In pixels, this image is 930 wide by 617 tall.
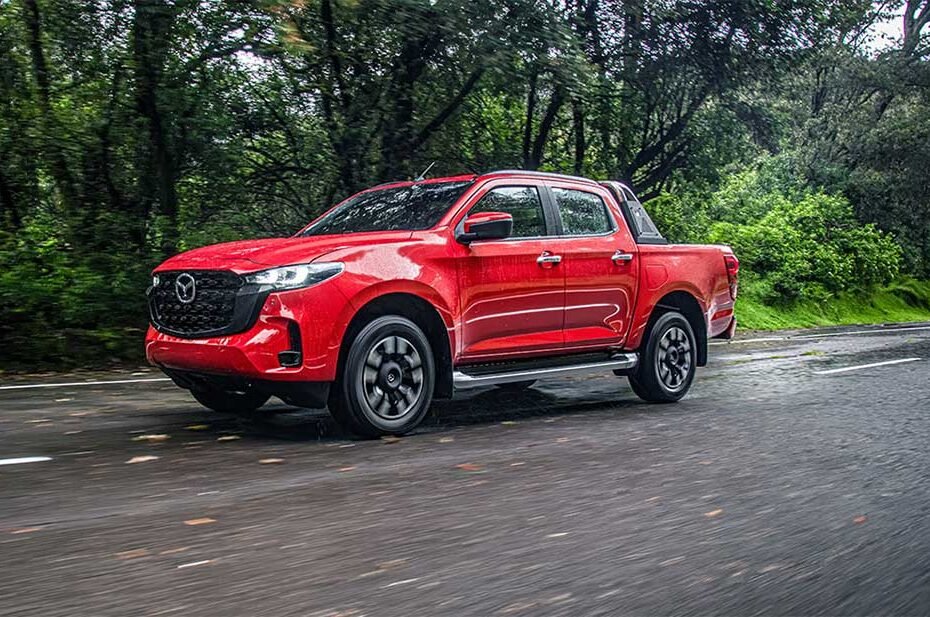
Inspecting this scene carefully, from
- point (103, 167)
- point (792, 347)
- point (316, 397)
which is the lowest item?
point (792, 347)

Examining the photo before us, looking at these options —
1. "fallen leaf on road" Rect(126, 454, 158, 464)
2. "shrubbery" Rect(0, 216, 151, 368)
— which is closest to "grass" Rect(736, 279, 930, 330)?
"shrubbery" Rect(0, 216, 151, 368)

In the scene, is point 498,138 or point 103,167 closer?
point 103,167

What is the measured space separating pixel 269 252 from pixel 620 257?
3.30m

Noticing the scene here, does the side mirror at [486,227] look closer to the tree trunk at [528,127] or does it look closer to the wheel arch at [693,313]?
the wheel arch at [693,313]

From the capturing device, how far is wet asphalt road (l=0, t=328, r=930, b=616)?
357cm

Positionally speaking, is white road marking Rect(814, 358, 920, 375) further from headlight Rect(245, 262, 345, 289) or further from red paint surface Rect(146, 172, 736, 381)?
headlight Rect(245, 262, 345, 289)

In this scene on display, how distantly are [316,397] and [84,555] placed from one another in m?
2.68

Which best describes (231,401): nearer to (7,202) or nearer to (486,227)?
(486,227)

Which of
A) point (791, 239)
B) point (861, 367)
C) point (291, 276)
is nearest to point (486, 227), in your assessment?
point (291, 276)

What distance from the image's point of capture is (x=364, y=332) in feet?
21.7

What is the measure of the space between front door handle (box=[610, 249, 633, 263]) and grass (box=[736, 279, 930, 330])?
55.4 ft

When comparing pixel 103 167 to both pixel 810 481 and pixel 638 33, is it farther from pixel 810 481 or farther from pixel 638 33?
pixel 810 481

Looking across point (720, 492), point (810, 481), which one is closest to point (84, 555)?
point (720, 492)

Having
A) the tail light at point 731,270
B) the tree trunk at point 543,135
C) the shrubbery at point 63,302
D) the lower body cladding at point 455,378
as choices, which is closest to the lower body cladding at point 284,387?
the lower body cladding at point 455,378
